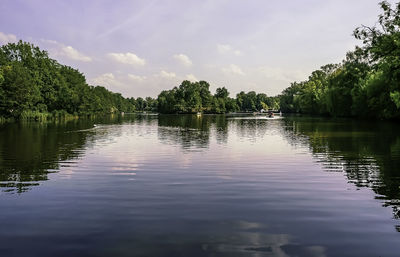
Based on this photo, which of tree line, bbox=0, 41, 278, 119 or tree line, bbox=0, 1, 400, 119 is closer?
tree line, bbox=0, 1, 400, 119

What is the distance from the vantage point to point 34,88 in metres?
99.1

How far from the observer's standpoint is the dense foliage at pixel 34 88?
86.6m

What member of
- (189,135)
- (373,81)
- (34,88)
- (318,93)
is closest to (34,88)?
(34,88)

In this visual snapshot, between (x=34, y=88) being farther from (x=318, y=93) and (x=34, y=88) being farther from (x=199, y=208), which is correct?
(x=318, y=93)

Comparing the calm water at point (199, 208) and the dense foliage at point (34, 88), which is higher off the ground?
the dense foliage at point (34, 88)

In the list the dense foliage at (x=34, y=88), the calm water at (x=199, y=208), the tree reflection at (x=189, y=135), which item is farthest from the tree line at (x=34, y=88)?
the calm water at (x=199, y=208)

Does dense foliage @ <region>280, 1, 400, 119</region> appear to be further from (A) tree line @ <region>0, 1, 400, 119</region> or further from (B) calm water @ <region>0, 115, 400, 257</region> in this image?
(B) calm water @ <region>0, 115, 400, 257</region>

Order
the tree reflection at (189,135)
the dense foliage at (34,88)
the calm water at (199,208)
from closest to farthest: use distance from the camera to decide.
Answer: the calm water at (199,208) < the tree reflection at (189,135) < the dense foliage at (34,88)

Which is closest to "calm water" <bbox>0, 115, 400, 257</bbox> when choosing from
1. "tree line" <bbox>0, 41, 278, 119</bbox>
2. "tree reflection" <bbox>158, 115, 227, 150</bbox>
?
"tree reflection" <bbox>158, 115, 227, 150</bbox>

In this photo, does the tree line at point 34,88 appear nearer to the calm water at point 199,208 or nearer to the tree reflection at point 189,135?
the tree reflection at point 189,135

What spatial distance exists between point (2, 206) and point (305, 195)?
1174 cm

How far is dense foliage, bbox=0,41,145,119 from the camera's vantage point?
86.6m

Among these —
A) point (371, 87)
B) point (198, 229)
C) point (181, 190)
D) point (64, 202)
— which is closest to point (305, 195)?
point (181, 190)

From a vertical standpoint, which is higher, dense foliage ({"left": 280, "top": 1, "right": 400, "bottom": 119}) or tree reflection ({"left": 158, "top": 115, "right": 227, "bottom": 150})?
dense foliage ({"left": 280, "top": 1, "right": 400, "bottom": 119})
